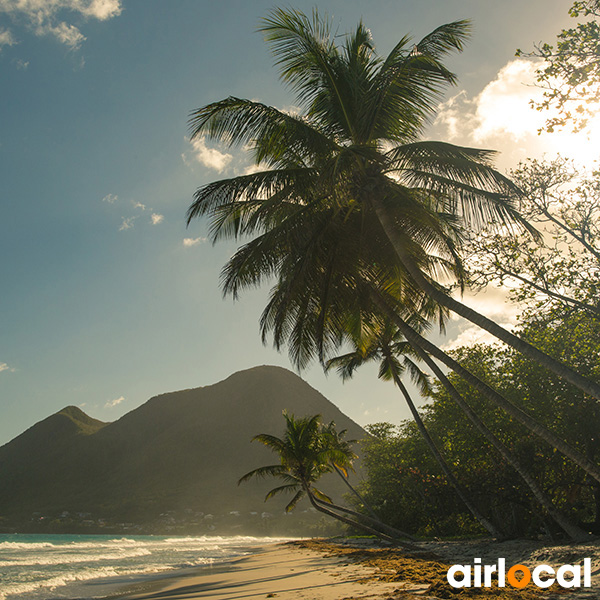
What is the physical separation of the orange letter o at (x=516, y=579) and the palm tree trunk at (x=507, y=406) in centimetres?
196

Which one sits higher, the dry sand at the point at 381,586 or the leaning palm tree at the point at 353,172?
the leaning palm tree at the point at 353,172

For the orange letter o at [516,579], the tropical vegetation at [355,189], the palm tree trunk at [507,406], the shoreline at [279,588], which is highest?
the tropical vegetation at [355,189]

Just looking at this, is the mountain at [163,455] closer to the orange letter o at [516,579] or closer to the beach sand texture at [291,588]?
the beach sand texture at [291,588]

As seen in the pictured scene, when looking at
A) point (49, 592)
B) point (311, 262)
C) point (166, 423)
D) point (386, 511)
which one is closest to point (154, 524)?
point (166, 423)

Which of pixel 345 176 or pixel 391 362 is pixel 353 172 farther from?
pixel 391 362

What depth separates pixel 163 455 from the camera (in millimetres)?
119250

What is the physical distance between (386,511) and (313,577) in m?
21.6

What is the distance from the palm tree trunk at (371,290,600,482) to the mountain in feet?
306

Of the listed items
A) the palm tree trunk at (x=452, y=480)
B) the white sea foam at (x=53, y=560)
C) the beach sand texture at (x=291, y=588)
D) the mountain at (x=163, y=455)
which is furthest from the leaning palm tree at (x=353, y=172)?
the mountain at (x=163, y=455)

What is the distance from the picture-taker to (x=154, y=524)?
84750 millimetres

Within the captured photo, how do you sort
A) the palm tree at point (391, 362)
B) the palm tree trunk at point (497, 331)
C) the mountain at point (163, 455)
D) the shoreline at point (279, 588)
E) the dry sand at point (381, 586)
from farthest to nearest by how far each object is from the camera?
1. the mountain at point (163, 455)
2. the palm tree at point (391, 362)
3. the shoreline at point (279, 588)
4. the dry sand at point (381, 586)
5. the palm tree trunk at point (497, 331)

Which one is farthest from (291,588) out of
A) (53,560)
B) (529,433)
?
(53,560)

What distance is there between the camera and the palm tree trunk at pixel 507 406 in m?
A: 6.77

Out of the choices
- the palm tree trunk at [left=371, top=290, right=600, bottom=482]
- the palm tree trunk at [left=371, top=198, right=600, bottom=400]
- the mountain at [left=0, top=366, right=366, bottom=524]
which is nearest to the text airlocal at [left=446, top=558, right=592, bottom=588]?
the palm tree trunk at [left=371, top=290, right=600, bottom=482]
